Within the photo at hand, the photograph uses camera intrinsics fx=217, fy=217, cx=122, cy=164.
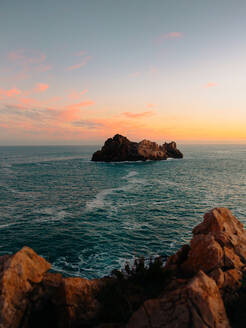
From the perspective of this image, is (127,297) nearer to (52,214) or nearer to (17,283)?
(17,283)

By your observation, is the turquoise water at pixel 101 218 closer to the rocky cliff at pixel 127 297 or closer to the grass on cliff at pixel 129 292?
the grass on cliff at pixel 129 292

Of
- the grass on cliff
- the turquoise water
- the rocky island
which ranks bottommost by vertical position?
the turquoise water

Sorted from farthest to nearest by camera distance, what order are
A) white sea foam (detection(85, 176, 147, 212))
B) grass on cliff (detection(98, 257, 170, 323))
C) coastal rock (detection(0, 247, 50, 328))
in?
white sea foam (detection(85, 176, 147, 212)), grass on cliff (detection(98, 257, 170, 323)), coastal rock (detection(0, 247, 50, 328))

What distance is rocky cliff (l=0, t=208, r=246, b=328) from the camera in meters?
8.66

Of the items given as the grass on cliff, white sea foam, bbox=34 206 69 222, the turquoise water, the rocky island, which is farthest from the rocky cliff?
the rocky island

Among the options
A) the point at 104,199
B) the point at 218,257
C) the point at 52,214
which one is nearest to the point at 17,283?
the point at 218,257

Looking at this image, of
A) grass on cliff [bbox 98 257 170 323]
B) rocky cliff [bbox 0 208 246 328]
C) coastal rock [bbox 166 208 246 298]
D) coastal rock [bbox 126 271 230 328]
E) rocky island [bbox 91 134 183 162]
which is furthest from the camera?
rocky island [bbox 91 134 183 162]

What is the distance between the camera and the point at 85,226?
2978 cm

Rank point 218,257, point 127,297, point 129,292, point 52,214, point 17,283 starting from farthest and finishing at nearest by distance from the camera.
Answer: point 52,214, point 218,257, point 129,292, point 127,297, point 17,283

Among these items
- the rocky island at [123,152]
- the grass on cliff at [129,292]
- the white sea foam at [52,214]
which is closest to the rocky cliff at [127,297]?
the grass on cliff at [129,292]

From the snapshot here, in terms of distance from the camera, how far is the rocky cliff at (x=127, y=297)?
8664 millimetres

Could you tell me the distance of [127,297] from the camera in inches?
427

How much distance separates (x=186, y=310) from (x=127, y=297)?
11.0ft

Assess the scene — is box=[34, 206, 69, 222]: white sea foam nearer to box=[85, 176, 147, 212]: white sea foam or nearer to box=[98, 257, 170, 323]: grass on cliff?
box=[85, 176, 147, 212]: white sea foam
